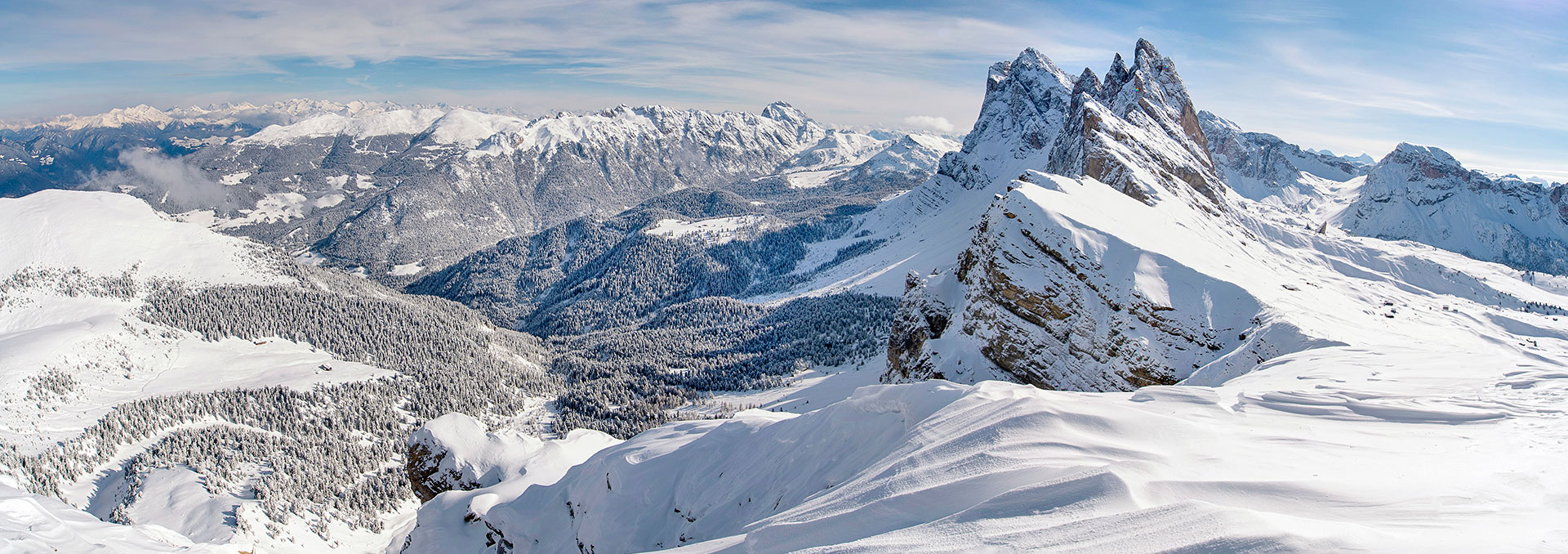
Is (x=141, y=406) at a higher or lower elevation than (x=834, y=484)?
lower

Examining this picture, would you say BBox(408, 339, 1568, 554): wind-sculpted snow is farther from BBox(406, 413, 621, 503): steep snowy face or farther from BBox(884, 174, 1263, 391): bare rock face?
BBox(406, 413, 621, 503): steep snowy face

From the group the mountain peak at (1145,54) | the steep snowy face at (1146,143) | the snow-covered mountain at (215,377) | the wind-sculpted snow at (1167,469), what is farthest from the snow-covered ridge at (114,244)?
the mountain peak at (1145,54)

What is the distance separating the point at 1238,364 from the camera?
123 ft

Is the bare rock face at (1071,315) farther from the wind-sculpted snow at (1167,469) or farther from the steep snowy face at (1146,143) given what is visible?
the steep snowy face at (1146,143)

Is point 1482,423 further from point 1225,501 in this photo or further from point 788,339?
point 788,339

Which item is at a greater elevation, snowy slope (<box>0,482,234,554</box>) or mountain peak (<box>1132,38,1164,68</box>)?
mountain peak (<box>1132,38,1164,68</box>)

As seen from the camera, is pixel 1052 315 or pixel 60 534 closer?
pixel 60 534

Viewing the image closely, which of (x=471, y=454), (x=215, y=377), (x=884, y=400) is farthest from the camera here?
(x=215, y=377)

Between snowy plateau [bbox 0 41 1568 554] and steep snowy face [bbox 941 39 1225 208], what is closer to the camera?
snowy plateau [bbox 0 41 1568 554]

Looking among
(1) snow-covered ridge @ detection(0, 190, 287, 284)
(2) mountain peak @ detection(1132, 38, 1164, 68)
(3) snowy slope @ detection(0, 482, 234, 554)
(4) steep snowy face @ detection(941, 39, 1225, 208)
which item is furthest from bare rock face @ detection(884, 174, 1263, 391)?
(1) snow-covered ridge @ detection(0, 190, 287, 284)

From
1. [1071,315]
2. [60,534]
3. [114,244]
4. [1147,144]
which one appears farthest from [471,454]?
[114,244]

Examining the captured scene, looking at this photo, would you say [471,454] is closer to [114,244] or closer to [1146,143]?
[1146,143]

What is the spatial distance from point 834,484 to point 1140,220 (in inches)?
2057

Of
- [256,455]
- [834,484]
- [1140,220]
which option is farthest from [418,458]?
[1140,220]
